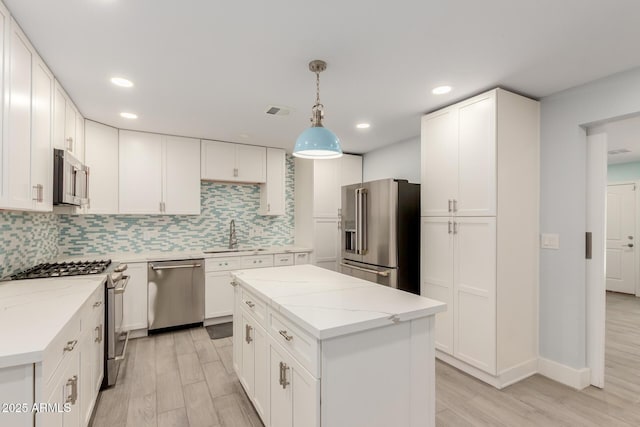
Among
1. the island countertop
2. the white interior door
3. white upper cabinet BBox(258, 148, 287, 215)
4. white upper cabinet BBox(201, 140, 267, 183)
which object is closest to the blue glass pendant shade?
the island countertop

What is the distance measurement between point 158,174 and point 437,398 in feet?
12.3

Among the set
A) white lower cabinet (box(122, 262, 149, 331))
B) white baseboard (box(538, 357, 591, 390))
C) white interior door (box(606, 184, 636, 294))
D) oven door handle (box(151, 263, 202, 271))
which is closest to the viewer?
white baseboard (box(538, 357, 591, 390))

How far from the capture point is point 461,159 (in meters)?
2.72

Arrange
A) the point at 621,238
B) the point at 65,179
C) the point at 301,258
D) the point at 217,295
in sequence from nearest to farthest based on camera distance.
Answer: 1. the point at 65,179
2. the point at 217,295
3. the point at 301,258
4. the point at 621,238

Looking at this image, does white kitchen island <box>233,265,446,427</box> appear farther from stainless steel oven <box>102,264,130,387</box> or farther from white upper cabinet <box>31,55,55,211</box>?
white upper cabinet <box>31,55,55,211</box>

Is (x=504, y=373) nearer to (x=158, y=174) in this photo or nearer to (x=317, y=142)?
(x=317, y=142)

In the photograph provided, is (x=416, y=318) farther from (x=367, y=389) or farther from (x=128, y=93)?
(x=128, y=93)

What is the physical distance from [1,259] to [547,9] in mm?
3668

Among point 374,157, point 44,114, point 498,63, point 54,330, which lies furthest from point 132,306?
point 498,63

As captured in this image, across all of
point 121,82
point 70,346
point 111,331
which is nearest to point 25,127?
point 121,82

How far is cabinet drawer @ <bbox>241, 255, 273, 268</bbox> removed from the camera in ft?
13.4

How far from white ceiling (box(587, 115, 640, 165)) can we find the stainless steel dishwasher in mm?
4176

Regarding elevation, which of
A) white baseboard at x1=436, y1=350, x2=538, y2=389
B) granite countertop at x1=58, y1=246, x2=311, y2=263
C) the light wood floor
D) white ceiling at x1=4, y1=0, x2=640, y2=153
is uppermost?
white ceiling at x1=4, y1=0, x2=640, y2=153

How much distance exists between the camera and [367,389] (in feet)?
4.58
